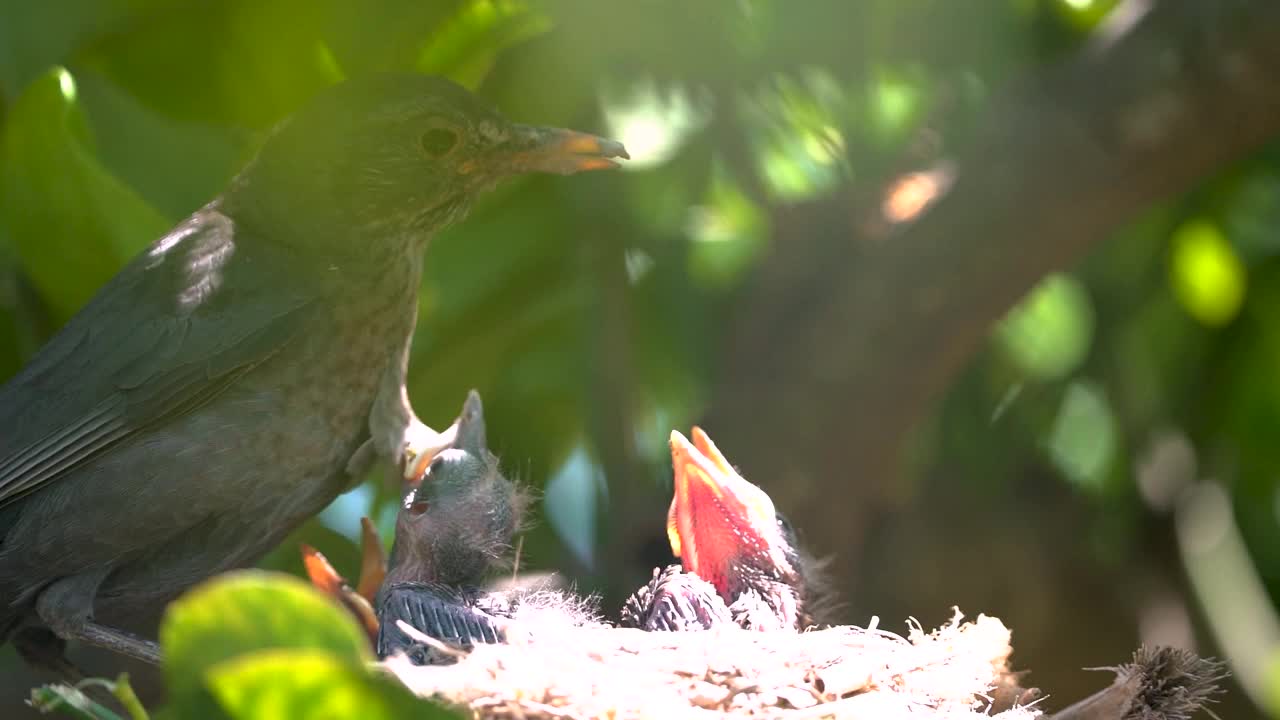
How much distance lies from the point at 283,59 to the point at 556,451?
132cm

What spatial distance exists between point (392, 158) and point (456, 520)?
71cm

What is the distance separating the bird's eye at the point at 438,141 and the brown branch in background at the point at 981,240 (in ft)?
4.92

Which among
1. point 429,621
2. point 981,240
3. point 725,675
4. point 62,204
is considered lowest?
point 725,675

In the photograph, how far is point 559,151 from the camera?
290 cm

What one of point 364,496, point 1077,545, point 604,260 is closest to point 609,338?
point 604,260

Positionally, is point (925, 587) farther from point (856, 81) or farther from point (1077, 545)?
point (856, 81)

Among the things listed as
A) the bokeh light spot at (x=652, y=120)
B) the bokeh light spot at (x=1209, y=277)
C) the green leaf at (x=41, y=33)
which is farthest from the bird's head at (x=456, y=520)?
the bokeh light spot at (x=1209, y=277)

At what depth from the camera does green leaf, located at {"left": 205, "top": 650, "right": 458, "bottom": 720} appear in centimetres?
145

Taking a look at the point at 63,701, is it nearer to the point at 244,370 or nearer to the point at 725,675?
the point at 725,675

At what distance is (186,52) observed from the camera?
3.35 m

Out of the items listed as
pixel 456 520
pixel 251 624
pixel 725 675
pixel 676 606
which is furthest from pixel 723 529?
pixel 251 624

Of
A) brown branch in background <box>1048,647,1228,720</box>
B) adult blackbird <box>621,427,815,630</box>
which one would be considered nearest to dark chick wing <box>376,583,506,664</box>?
adult blackbird <box>621,427,815,630</box>

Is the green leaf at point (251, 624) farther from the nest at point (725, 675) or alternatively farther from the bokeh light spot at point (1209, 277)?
the bokeh light spot at point (1209, 277)

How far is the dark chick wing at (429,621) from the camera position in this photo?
2369 mm
